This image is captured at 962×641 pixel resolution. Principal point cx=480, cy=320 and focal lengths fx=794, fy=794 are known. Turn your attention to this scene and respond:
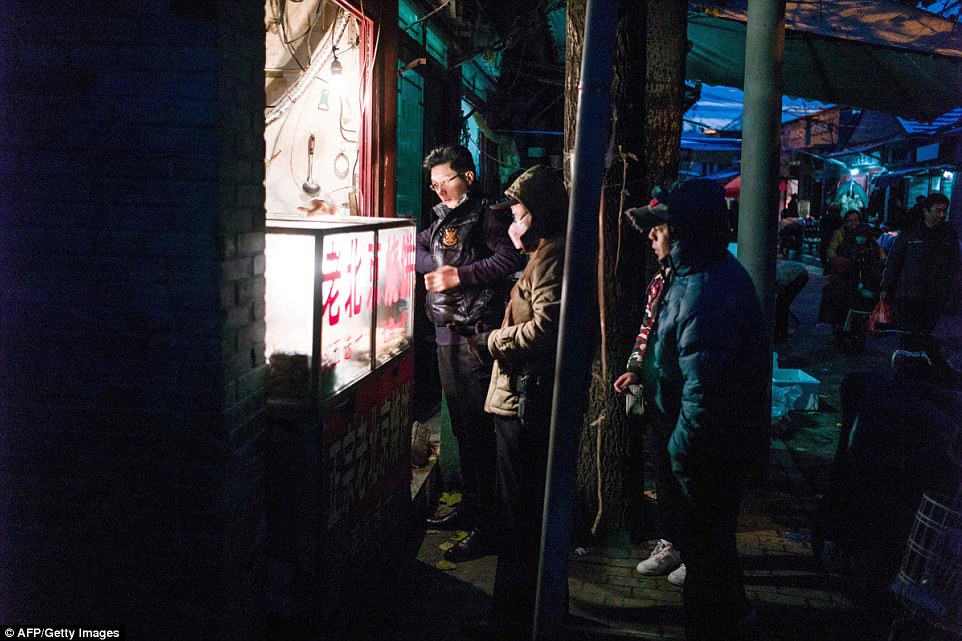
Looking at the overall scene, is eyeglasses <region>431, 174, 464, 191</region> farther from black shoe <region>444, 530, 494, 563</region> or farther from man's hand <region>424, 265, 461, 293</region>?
black shoe <region>444, 530, 494, 563</region>

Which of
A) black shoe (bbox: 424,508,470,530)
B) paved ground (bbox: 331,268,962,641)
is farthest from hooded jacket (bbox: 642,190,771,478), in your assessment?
black shoe (bbox: 424,508,470,530)

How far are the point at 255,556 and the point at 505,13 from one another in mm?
10030

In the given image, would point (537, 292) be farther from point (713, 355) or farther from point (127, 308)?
point (127, 308)

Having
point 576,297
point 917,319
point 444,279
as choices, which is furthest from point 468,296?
point 917,319

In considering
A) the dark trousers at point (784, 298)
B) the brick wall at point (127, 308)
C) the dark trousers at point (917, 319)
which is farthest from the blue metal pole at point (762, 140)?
the dark trousers at point (784, 298)

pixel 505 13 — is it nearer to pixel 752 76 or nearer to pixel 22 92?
pixel 752 76

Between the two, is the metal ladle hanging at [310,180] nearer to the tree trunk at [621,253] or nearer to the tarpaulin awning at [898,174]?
the tree trunk at [621,253]

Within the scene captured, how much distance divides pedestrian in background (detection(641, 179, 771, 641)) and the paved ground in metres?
0.73

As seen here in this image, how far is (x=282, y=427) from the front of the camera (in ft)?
13.1

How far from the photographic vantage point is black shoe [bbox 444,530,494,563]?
5.31 metres

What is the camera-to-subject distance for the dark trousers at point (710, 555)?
3.83 m

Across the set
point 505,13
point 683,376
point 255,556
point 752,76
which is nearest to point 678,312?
point 683,376

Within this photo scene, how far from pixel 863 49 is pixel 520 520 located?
7.33 metres

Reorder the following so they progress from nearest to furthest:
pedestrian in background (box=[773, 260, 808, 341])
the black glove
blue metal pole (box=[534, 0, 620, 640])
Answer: blue metal pole (box=[534, 0, 620, 640]) < the black glove < pedestrian in background (box=[773, 260, 808, 341])
